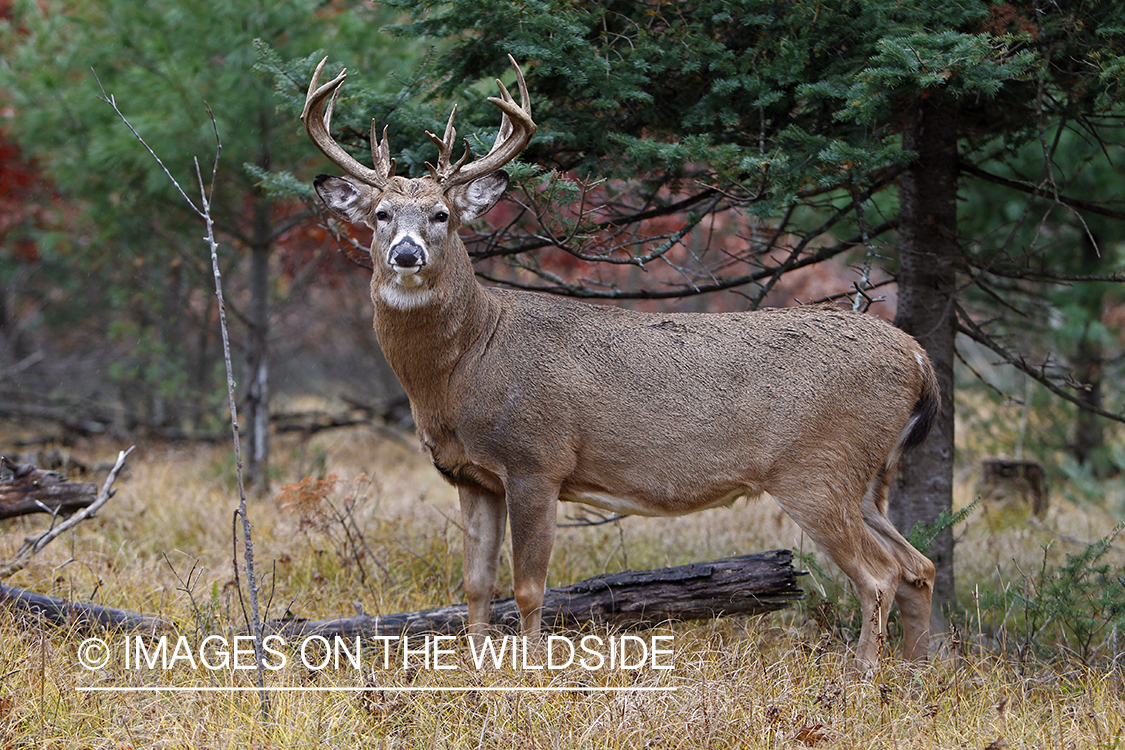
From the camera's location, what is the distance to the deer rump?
4605 mm

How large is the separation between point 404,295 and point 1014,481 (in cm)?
702

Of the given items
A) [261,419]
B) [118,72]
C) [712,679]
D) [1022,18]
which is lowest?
[712,679]

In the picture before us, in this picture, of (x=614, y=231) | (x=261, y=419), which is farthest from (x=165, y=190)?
(x=614, y=231)

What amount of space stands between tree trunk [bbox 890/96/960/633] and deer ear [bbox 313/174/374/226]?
305 centimetres

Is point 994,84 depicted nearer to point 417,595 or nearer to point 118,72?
point 417,595

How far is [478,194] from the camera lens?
184 inches

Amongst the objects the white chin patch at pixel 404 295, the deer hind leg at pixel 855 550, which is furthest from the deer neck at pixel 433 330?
the deer hind leg at pixel 855 550

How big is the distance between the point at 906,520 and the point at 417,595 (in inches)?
117

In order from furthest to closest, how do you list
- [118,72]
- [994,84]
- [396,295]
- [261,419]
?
1. [261,419]
2. [118,72]
3. [396,295]
4. [994,84]

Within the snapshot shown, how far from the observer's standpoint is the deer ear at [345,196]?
470cm

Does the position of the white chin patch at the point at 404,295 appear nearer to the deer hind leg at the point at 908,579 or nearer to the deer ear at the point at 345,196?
the deer ear at the point at 345,196

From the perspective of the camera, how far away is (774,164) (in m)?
4.53

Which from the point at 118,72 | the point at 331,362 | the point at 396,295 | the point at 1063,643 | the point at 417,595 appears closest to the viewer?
the point at 396,295

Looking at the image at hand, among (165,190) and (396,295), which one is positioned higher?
(165,190)
